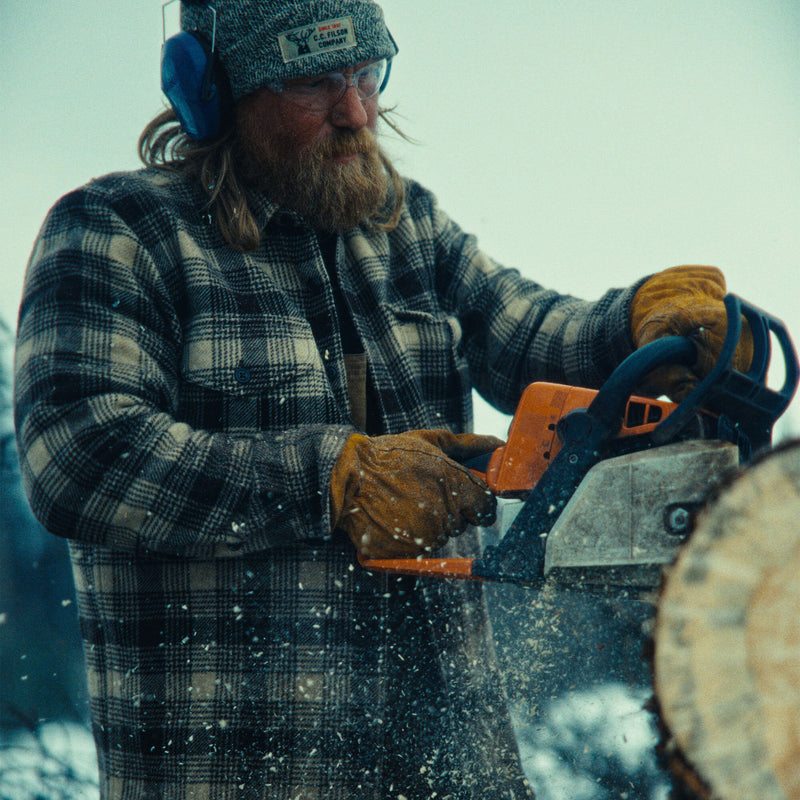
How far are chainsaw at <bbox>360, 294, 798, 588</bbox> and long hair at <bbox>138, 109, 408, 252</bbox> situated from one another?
0.76 m

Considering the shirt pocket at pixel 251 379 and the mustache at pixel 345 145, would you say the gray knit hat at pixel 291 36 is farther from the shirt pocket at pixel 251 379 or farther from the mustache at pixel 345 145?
the shirt pocket at pixel 251 379

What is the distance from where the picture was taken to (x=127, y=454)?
1.18m

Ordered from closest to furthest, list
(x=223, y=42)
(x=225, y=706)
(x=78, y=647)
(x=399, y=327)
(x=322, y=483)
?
1. (x=322, y=483)
2. (x=225, y=706)
3. (x=223, y=42)
4. (x=399, y=327)
5. (x=78, y=647)

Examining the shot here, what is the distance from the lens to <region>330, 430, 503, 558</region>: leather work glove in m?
1.19

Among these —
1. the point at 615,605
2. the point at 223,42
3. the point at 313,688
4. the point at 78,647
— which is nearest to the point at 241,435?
the point at 313,688

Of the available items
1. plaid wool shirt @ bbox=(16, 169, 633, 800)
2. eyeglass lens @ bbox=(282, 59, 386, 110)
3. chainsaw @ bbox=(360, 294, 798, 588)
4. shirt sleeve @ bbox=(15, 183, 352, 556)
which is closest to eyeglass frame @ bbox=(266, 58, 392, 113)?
eyeglass lens @ bbox=(282, 59, 386, 110)

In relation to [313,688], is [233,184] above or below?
above

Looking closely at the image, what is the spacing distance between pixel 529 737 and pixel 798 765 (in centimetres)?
100

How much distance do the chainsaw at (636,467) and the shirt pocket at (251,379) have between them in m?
0.42

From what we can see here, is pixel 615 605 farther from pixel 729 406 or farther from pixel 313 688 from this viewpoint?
pixel 729 406

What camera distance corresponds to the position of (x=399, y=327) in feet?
5.19

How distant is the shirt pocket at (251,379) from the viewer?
1360mm

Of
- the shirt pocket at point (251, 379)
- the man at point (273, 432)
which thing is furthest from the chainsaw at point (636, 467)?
the shirt pocket at point (251, 379)

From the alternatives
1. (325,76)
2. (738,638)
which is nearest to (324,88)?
(325,76)
